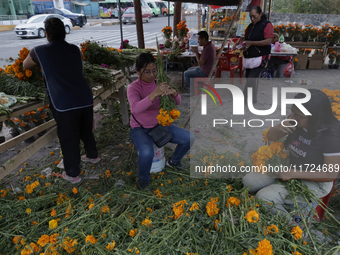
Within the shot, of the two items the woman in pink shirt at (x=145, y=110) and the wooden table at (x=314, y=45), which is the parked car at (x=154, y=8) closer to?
the wooden table at (x=314, y=45)

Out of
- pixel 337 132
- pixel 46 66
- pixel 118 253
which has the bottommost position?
pixel 118 253

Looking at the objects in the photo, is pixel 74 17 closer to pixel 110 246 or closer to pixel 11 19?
pixel 11 19

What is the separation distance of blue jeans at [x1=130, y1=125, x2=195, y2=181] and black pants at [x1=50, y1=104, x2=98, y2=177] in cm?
64

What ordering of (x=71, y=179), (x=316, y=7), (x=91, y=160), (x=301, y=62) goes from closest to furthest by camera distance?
(x=71, y=179) → (x=91, y=160) → (x=301, y=62) → (x=316, y=7)

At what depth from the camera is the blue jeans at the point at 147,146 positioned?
2467 mm

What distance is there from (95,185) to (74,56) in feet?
4.86

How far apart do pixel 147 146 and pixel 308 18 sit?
15.0 metres

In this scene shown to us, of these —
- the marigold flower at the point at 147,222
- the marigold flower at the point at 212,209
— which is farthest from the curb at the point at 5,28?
Answer: the marigold flower at the point at 212,209

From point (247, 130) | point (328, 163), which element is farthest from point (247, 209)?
point (247, 130)

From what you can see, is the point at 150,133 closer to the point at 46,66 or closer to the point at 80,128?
the point at 80,128

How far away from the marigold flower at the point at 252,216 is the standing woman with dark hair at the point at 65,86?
6.65ft

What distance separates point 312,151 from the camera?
6.12ft

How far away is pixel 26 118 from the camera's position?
3373 millimetres

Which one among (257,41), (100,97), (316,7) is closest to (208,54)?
(257,41)
